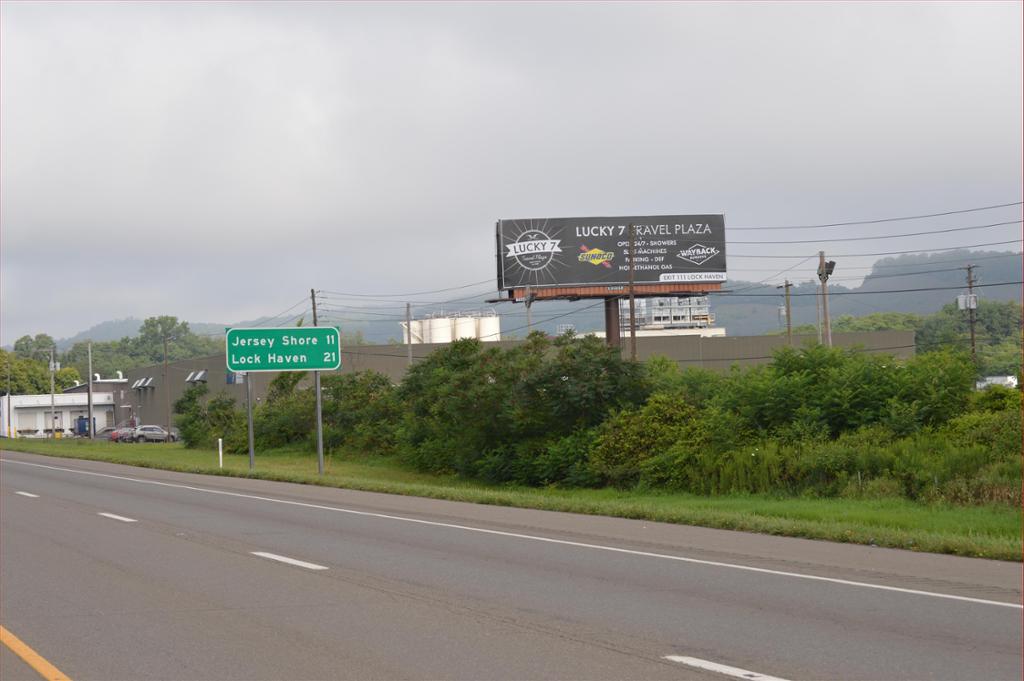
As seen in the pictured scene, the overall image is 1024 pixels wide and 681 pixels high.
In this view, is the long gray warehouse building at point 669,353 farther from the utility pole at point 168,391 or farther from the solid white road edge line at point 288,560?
the solid white road edge line at point 288,560

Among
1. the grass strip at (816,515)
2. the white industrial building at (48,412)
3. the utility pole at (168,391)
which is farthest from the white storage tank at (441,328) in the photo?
the grass strip at (816,515)

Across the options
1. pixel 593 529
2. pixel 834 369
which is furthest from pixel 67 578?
pixel 834 369

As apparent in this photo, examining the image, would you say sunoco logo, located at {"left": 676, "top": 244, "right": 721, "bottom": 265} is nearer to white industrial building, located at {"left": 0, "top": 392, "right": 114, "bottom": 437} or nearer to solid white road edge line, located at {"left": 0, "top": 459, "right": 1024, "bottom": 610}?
solid white road edge line, located at {"left": 0, "top": 459, "right": 1024, "bottom": 610}

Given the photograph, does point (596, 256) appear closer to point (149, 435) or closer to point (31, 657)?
point (149, 435)

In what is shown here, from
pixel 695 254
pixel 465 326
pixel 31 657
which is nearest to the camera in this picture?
pixel 31 657

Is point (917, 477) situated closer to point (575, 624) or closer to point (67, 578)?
point (575, 624)

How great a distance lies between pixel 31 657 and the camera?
912cm

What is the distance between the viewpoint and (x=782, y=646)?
8.85 meters

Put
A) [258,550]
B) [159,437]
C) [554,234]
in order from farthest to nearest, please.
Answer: [159,437], [554,234], [258,550]

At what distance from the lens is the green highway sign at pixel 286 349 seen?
37406mm

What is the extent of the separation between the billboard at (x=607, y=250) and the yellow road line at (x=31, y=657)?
52.2 metres

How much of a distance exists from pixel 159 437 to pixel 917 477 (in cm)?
7740

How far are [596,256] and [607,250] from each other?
2.47ft

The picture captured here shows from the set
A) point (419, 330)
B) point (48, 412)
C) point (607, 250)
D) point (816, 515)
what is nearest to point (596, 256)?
point (607, 250)
